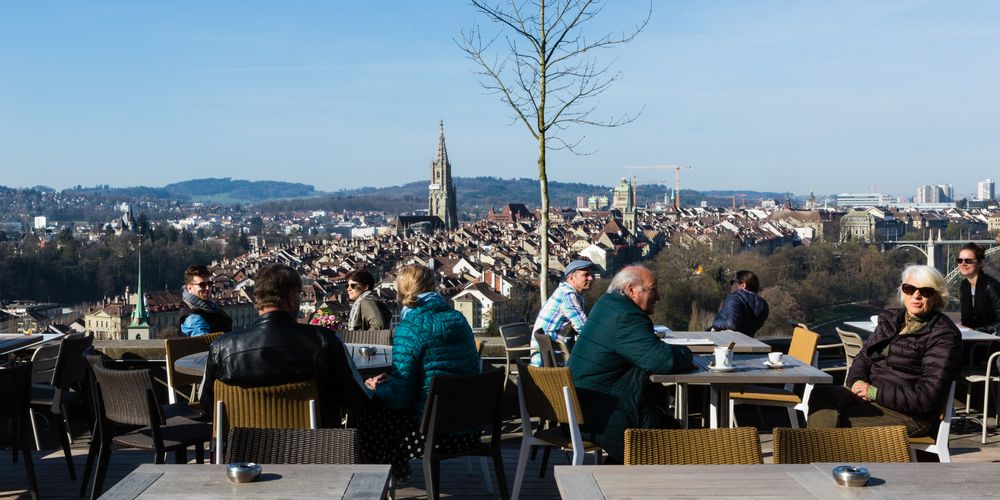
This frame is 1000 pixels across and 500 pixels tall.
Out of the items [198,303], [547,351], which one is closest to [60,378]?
[198,303]

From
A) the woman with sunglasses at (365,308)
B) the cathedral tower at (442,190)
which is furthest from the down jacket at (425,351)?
the cathedral tower at (442,190)

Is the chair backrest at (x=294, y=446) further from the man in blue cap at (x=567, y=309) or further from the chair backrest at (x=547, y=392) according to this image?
the man in blue cap at (x=567, y=309)

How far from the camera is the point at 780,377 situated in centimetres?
390

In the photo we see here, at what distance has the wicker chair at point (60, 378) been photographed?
4.80 m

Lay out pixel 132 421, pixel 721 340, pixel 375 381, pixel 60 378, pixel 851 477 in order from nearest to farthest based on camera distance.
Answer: pixel 851 477 → pixel 132 421 → pixel 375 381 → pixel 60 378 → pixel 721 340

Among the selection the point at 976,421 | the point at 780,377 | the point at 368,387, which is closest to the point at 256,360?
the point at 368,387

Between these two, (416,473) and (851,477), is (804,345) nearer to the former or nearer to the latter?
(416,473)

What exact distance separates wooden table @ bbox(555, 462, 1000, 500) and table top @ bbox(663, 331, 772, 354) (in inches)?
93.5

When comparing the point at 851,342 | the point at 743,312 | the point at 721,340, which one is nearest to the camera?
the point at 721,340

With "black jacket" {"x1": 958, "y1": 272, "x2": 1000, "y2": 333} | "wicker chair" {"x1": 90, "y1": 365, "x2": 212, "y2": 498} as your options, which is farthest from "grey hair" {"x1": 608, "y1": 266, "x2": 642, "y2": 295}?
"black jacket" {"x1": 958, "y1": 272, "x2": 1000, "y2": 333}

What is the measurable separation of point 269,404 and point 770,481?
168 cm

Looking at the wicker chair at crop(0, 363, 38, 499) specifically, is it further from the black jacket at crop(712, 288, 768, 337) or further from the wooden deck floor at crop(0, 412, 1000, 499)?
the black jacket at crop(712, 288, 768, 337)

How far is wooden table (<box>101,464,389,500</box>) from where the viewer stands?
2070 mm

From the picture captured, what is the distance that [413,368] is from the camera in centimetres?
364
